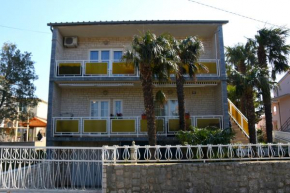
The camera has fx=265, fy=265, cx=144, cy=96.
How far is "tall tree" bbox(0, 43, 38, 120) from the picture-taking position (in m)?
15.5

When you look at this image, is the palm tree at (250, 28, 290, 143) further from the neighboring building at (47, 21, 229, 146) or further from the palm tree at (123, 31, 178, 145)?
the palm tree at (123, 31, 178, 145)

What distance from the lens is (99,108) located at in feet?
54.0

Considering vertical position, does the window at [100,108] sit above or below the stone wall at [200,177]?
above

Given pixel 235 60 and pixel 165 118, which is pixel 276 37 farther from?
pixel 165 118

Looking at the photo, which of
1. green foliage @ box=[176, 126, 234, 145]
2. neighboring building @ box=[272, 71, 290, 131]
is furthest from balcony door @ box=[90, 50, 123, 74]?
neighboring building @ box=[272, 71, 290, 131]

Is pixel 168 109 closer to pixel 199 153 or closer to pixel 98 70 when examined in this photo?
pixel 98 70

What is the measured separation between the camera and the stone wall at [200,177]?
783cm

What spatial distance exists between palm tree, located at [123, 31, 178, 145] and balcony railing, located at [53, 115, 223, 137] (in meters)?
3.18

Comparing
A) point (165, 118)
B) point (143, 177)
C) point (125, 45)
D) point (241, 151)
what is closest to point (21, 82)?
point (125, 45)

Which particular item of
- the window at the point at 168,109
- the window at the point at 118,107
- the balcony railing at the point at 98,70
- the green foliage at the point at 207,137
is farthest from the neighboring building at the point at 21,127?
the green foliage at the point at 207,137

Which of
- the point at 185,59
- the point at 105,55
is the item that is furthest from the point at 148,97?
the point at 105,55

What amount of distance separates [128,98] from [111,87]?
1248mm

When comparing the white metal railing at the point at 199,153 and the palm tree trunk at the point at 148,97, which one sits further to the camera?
the palm tree trunk at the point at 148,97

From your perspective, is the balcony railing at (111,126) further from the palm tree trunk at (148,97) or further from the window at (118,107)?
the palm tree trunk at (148,97)
